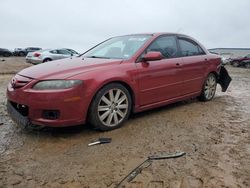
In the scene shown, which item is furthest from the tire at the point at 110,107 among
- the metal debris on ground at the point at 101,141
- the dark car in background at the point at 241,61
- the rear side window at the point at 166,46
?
the dark car in background at the point at 241,61

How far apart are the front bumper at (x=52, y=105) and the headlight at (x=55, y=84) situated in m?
0.06

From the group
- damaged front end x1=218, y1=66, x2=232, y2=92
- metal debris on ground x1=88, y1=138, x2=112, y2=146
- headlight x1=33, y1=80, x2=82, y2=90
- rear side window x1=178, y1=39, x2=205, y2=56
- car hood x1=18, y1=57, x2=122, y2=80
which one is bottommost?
metal debris on ground x1=88, y1=138, x2=112, y2=146

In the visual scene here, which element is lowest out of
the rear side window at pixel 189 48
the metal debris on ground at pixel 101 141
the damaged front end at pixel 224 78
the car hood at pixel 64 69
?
the metal debris on ground at pixel 101 141

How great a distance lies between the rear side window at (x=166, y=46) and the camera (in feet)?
15.6

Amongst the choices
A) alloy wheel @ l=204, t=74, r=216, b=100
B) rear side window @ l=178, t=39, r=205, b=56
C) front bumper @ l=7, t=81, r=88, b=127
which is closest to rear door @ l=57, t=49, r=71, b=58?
alloy wheel @ l=204, t=74, r=216, b=100

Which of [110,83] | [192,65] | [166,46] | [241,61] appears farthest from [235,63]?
[110,83]

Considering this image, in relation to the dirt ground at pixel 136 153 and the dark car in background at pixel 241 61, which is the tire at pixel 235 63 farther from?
the dirt ground at pixel 136 153

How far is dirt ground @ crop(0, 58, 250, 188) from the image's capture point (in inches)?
106

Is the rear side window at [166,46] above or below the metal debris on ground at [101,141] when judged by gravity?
above

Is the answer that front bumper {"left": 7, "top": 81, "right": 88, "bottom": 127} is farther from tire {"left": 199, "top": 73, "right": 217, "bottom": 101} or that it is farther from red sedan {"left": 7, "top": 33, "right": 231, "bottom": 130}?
tire {"left": 199, "top": 73, "right": 217, "bottom": 101}

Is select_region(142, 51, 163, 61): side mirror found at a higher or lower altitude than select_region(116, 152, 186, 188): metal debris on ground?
higher

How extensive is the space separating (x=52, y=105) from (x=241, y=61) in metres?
25.8

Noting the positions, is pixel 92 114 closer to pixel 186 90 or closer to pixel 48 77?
pixel 48 77

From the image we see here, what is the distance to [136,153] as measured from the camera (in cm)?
328
